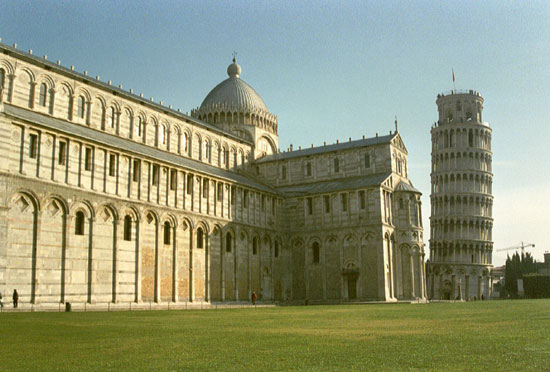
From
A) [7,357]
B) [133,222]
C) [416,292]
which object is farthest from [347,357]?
[416,292]

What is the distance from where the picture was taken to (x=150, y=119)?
177 ft

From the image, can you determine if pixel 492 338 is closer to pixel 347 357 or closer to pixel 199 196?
pixel 347 357

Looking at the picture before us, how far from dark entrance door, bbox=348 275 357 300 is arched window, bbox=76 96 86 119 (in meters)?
29.4

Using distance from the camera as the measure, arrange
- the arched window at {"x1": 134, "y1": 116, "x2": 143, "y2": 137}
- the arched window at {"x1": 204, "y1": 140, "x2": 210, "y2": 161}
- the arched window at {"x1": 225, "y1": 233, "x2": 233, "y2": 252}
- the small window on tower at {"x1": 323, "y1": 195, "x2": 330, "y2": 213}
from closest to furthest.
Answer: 1. the arched window at {"x1": 134, "y1": 116, "x2": 143, "y2": 137}
2. the arched window at {"x1": 225, "y1": 233, "x2": 233, "y2": 252}
3. the arched window at {"x1": 204, "y1": 140, "x2": 210, "y2": 161}
4. the small window on tower at {"x1": 323, "y1": 195, "x2": 330, "y2": 213}

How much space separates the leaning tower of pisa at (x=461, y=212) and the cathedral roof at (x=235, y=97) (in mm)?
40501

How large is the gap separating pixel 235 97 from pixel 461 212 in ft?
154

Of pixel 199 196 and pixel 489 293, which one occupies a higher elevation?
pixel 199 196

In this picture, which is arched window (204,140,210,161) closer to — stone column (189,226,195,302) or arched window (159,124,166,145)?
arched window (159,124,166,145)

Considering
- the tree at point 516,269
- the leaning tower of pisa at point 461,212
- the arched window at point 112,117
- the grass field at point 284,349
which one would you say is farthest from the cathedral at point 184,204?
the tree at point 516,269

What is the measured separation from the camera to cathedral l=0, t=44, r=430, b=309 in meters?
37.0

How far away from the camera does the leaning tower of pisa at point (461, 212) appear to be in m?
96.7

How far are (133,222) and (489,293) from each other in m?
73.7

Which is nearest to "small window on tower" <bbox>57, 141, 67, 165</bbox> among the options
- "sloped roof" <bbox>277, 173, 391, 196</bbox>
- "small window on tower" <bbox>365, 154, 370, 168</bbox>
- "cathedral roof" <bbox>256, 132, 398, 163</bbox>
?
"sloped roof" <bbox>277, 173, 391, 196</bbox>

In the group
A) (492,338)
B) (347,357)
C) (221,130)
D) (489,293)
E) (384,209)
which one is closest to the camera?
(347,357)
